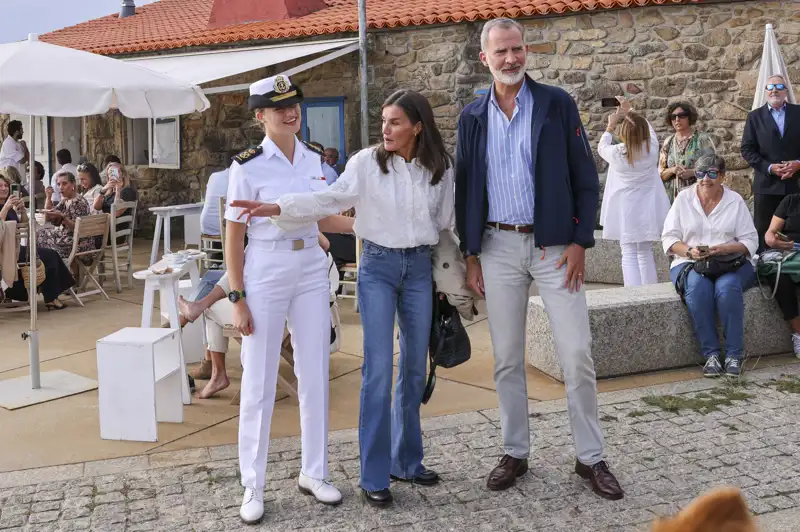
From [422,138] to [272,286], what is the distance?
2.78 feet

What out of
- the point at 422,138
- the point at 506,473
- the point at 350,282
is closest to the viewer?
the point at 422,138

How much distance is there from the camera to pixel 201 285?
564 centimetres

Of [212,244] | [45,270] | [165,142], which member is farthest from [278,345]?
[165,142]

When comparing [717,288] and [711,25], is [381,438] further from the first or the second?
[711,25]

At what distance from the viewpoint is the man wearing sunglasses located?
7.74 metres

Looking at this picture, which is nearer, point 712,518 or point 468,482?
point 712,518

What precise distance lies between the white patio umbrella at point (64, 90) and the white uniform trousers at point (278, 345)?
2133 mm

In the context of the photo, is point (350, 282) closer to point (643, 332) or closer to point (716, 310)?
point (643, 332)

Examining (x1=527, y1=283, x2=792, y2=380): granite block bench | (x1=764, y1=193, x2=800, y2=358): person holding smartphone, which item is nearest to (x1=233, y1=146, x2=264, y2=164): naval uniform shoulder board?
(x1=527, y1=283, x2=792, y2=380): granite block bench

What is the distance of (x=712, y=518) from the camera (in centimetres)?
108

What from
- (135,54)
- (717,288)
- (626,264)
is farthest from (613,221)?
(135,54)

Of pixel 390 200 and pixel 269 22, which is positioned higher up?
pixel 269 22

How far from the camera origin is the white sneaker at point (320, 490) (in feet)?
12.4

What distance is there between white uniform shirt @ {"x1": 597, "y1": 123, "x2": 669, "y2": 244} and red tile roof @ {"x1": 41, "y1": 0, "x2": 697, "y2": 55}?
13.4 ft
